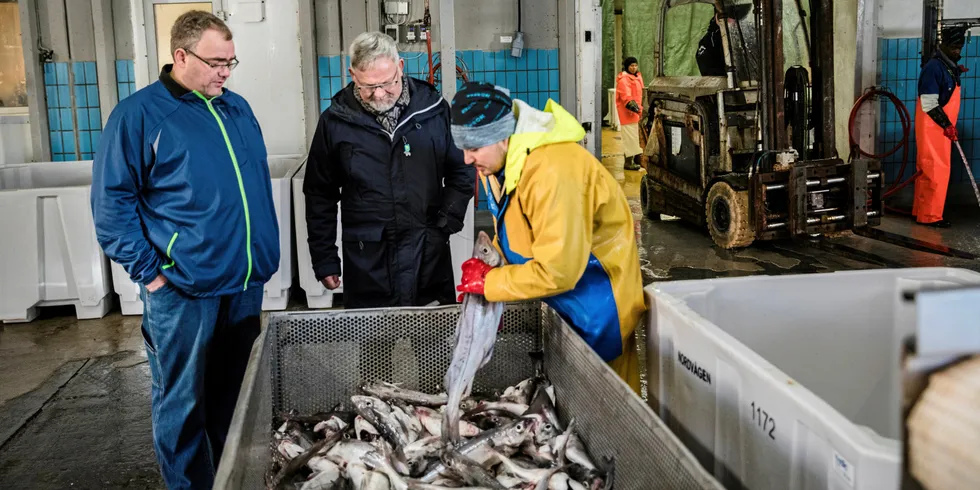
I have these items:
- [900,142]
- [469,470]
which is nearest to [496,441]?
[469,470]

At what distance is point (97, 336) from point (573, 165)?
524cm

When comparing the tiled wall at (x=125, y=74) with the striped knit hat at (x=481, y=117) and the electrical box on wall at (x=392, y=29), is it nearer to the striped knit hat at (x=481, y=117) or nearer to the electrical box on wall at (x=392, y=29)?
the electrical box on wall at (x=392, y=29)

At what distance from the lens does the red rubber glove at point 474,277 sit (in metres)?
2.97

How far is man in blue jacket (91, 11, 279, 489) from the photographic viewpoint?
10.8 feet

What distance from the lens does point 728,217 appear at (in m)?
8.37

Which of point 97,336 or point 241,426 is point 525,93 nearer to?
point 97,336

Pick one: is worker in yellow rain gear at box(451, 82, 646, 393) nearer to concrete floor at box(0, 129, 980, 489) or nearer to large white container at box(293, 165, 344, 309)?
concrete floor at box(0, 129, 980, 489)

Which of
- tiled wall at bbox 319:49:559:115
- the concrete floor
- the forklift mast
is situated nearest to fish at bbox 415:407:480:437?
the concrete floor

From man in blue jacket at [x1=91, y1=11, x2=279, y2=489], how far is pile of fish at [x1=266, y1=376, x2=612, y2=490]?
624 mm

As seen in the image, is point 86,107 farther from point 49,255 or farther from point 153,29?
point 49,255

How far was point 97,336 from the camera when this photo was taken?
22.2 feet

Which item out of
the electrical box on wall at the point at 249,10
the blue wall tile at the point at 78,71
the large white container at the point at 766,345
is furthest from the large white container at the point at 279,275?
the large white container at the point at 766,345

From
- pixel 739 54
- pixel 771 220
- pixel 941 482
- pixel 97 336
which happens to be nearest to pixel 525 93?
pixel 739 54

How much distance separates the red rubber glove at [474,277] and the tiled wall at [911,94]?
9710 mm
